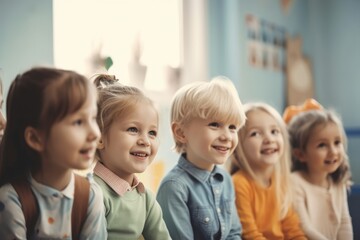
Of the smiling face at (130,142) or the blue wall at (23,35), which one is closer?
the smiling face at (130,142)

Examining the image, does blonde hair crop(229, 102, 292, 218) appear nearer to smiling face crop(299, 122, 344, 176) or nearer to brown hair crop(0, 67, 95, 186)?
smiling face crop(299, 122, 344, 176)

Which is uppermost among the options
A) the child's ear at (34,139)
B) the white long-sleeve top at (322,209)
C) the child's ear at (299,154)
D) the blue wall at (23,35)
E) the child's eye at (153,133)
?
the blue wall at (23,35)

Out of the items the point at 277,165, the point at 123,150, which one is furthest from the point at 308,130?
the point at 123,150

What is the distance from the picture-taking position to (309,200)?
1.90m

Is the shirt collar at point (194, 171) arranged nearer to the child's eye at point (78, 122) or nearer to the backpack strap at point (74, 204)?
the backpack strap at point (74, 204)

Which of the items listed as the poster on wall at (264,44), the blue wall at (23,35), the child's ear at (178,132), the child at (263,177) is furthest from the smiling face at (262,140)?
the poster on wall at (264,44)

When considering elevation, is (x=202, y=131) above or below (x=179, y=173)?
above

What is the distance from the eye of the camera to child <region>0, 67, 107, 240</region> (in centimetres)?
95

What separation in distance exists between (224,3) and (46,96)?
73.6 inches

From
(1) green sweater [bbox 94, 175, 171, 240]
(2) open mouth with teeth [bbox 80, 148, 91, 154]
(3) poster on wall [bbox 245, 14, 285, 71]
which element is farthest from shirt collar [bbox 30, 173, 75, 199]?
(3) poster on wall [bbox 245, 14, 285, 71]

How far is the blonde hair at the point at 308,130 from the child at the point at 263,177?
14cm

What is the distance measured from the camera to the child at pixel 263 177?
1740mm

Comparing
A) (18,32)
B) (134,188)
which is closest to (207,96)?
(134,188)

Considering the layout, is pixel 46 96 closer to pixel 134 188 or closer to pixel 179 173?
pixel 134 188
